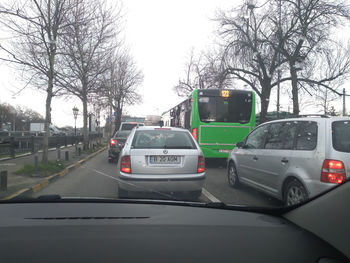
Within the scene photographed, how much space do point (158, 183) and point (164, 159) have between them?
455 mm

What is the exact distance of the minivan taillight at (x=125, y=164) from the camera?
16.8 ft

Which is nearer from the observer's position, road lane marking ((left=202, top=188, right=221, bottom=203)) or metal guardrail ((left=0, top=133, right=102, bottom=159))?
road lane marking ((left=202, top=188, right=221, bottom=203))

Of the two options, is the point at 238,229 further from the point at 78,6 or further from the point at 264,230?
the point at 78,6

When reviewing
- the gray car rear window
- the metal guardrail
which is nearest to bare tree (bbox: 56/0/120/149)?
the metal guardrail

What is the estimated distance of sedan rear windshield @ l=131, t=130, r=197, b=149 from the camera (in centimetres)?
540

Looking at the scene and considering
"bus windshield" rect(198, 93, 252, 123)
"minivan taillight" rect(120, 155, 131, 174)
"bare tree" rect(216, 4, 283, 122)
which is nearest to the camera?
"minivan taillight" rect(120, 155, 131, 174)

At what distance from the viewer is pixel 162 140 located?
5547 millimetres

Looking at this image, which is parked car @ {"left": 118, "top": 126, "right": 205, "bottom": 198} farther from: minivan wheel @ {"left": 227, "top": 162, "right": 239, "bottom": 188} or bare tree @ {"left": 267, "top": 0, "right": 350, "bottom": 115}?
bare tree @ {"left": 267, "top": 0, "right": 350, "bottom": 115}

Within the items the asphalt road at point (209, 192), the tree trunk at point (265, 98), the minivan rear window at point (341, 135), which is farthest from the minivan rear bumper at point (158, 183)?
the tree trunk at point (265, 98)

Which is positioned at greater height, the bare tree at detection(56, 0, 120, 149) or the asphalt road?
the bare tree at detection(56, 0, 120, 149)

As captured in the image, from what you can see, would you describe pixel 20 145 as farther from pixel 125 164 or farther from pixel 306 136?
pixel 306 136

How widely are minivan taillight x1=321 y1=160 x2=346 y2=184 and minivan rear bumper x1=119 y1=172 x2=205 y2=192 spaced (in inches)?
83.5

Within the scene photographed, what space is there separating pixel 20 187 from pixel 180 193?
13.7 feet

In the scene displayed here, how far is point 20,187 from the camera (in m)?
6.86
